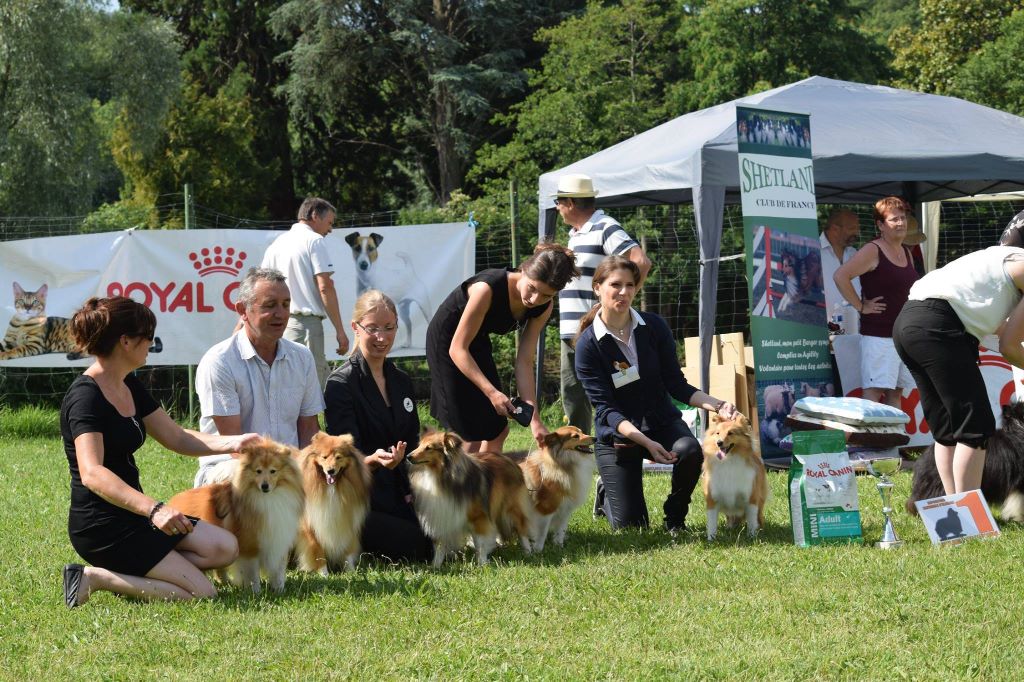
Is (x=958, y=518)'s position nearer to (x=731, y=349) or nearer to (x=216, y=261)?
(x=731, y=349)

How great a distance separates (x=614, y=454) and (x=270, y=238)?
5185 mm

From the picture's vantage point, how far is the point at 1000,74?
2203 centimetres

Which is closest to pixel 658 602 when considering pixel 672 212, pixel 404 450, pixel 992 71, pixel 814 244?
pixel 404 450

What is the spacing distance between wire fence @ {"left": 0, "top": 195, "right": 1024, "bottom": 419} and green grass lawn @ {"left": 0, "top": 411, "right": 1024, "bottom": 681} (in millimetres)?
5156

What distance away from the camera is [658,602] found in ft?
12.5

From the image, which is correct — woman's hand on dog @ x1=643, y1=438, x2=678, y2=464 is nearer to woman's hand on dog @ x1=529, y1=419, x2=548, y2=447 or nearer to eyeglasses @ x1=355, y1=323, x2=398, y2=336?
woman's hand on dog @ x1=529, y1=419, x2=548, y2=447

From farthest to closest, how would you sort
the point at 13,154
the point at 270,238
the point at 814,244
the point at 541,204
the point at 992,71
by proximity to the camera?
the point at 992,71 < the point at 13,154 < the point at 270,238 < the point at 541,204 < the point at 814,244

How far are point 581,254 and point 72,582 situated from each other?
347cm

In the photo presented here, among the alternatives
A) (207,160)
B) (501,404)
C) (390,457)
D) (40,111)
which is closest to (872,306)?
(501,404)

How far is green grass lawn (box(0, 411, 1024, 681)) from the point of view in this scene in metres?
3.07

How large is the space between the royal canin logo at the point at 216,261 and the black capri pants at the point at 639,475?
16.4ft

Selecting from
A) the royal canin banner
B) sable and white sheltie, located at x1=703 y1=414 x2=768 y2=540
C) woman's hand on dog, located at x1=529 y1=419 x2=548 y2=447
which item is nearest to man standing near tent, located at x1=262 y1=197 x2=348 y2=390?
the royal canin banner

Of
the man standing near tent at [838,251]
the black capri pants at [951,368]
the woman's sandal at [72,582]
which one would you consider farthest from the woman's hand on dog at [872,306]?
the woman's sandal at [72,582]

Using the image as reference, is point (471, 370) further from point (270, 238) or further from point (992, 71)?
point (992, 71)
